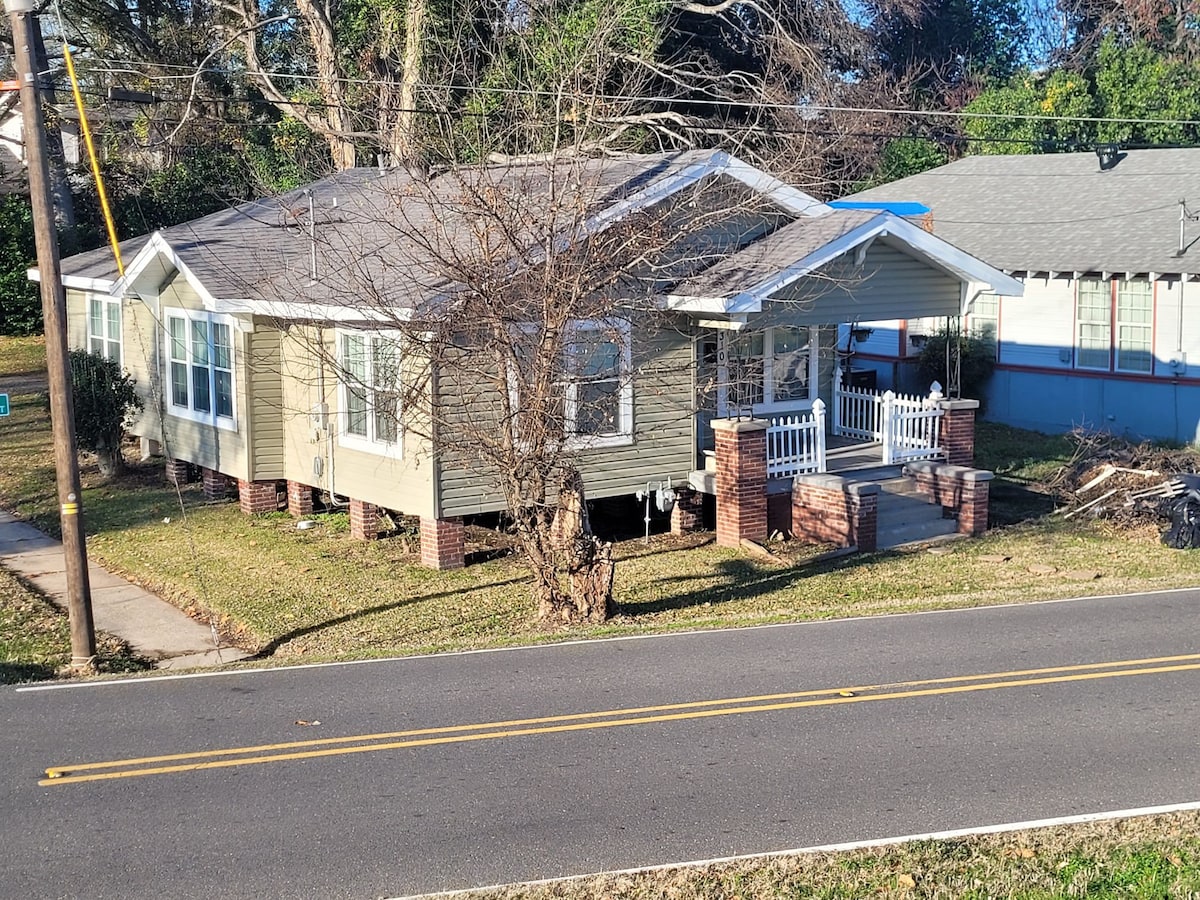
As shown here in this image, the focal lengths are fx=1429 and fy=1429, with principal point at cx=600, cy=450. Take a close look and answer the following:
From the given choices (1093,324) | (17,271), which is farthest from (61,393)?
(17,271)

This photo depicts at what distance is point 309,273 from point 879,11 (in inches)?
1127

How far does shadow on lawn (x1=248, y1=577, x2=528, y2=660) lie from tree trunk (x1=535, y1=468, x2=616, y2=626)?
0.92 meters

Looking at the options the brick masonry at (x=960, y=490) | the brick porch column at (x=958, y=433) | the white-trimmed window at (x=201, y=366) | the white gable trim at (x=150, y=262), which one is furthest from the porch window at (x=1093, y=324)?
the white gable trim at (x=150, y=262)

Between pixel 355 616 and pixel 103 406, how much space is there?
9519 millimetres

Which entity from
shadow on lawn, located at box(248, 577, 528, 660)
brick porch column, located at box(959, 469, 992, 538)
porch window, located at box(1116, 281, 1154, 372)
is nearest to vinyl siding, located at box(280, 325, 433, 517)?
shadow on lawn, located at box(248, 577, 528, 660)

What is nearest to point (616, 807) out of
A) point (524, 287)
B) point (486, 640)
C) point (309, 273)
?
point (486, 640)

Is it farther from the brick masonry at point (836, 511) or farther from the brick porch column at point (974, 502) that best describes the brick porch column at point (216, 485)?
the brick porch column at point (974, 502)

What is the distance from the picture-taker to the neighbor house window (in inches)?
1003

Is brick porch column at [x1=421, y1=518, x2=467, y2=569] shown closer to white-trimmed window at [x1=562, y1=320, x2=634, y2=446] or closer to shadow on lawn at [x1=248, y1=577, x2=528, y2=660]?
shadow on lawn at [x1=248, y1=577, x2=528, y2=660]

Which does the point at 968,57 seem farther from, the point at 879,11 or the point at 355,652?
the point at 355,652

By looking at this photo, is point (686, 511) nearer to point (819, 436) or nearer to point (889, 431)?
point (819, 436)

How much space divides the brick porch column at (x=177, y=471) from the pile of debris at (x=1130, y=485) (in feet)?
43.6

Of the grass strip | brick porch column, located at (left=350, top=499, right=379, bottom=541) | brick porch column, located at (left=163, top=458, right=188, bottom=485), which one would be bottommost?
the grass strip

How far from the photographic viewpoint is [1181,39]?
154 ft
